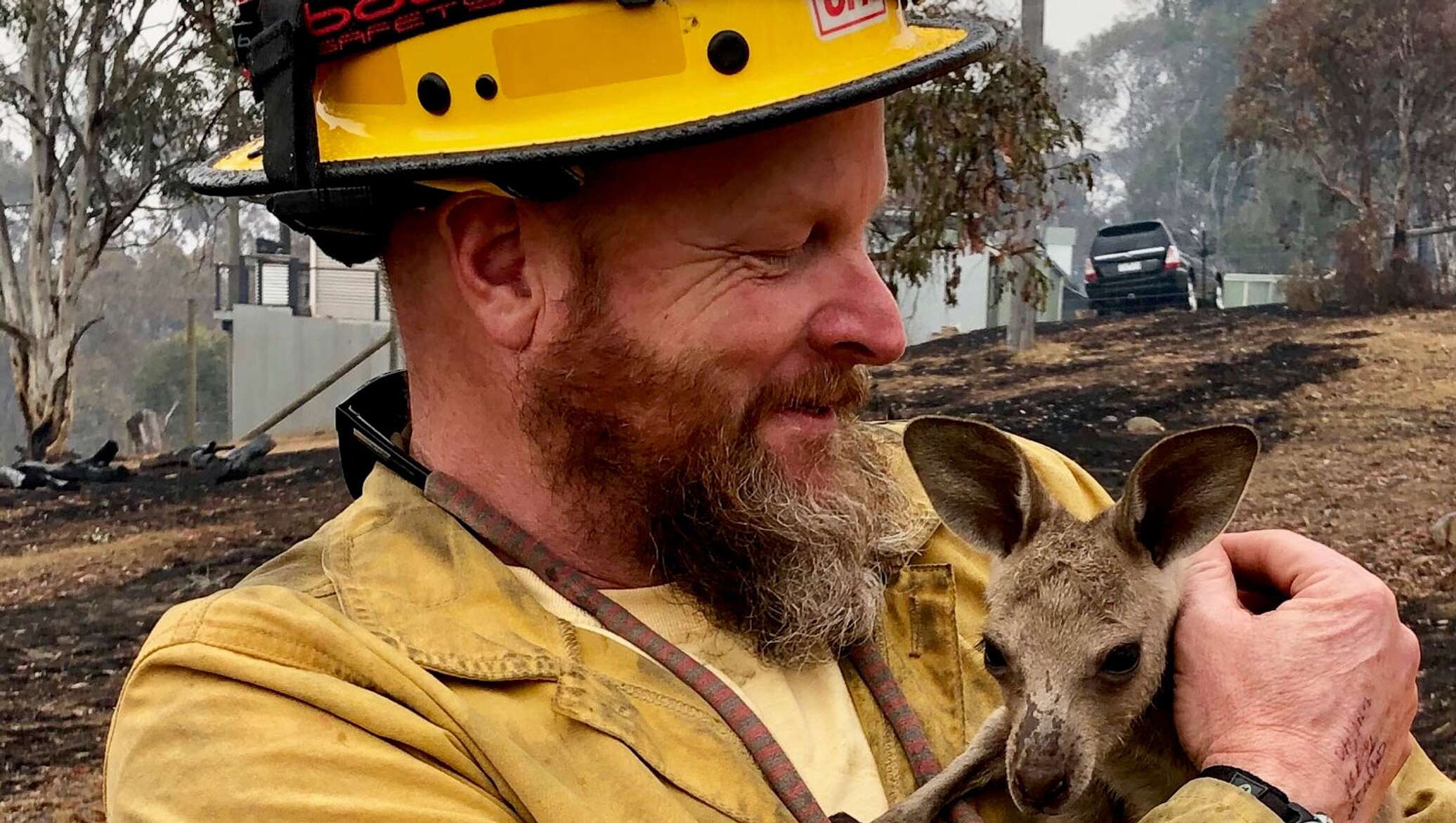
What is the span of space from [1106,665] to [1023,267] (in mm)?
4598

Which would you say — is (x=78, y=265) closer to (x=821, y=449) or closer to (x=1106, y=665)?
(x=821, y=449)

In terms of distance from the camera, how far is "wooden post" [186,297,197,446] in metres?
5.81

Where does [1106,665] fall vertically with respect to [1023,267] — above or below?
below

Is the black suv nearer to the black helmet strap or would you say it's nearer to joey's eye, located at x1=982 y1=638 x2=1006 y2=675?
joey's eye, located at x1=982 y1=638 x2=1006 y2=675

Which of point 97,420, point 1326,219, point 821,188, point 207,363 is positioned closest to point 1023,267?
point 1326,219

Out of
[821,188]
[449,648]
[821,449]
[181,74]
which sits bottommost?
[449,648]

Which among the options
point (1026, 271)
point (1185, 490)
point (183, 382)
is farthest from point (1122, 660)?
point (183, 382)

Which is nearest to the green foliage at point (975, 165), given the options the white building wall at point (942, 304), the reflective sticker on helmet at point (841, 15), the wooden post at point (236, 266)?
the white building wall at point (942, 304)

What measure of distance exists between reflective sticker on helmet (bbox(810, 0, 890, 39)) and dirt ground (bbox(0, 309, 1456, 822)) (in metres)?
3.34

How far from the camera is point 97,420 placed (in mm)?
5824

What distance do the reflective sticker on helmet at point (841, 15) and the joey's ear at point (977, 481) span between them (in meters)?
0.50

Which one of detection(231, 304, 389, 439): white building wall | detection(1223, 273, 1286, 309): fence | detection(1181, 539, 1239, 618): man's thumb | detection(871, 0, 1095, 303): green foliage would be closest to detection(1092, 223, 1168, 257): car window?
detection(871, 0, 1095, 303): green foliage

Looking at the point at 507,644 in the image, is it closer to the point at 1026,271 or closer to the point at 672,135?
the point at 672,135

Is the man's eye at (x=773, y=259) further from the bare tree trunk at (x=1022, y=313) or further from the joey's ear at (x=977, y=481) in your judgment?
the bare tree trunk at (x=1022, y=313)
